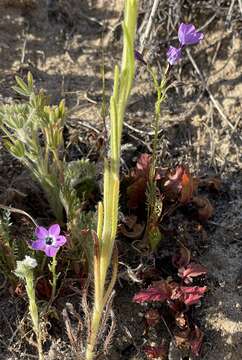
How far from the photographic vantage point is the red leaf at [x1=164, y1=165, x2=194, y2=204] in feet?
9.21

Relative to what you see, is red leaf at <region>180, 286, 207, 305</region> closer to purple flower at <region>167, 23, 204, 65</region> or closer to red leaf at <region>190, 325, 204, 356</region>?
red leaf at <region>190, 325, 204, 356</region>

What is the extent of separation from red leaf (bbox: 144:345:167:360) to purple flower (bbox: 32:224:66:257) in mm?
639

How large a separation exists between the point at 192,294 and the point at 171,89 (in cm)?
139

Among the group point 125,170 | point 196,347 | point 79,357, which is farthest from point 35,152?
point 196,347

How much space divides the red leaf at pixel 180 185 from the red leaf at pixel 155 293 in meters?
0.48

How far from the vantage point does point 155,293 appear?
2545 millimetres

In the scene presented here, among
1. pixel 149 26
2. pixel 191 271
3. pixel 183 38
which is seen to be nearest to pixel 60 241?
pixel 191 271

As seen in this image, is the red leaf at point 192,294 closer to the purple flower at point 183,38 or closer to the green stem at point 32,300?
the green stem at point 32,300

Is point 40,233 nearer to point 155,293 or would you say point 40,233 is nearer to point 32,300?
point 32,300

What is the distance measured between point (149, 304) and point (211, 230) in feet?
1.83

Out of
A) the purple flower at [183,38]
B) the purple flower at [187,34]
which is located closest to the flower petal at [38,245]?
the purple flower at [183,38]

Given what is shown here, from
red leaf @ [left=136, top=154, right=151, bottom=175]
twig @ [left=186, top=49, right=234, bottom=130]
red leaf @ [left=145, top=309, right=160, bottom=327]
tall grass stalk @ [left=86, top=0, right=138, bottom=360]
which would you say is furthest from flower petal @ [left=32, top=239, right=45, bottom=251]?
twig @ [left=186, top=49, right=234, bottom=130]

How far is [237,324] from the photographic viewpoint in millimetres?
2639

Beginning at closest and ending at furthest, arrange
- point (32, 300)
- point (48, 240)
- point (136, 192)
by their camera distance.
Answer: point (32, 300), point (48, 240), point (136, 192)
